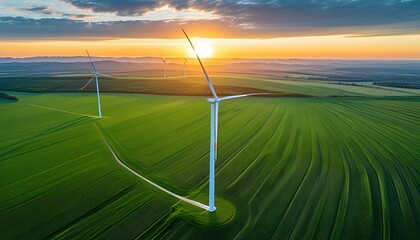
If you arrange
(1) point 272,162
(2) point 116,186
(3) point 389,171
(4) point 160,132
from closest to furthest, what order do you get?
1. (2) point 116,186
2. (3) point 389,171
3. (1) point 272,162
4. (4) point 160,132

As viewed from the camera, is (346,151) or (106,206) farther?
(346,151)

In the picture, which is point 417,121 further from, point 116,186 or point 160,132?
point 116,186

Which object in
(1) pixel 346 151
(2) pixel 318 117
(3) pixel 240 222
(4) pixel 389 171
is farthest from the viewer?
(2) pixel 318 117

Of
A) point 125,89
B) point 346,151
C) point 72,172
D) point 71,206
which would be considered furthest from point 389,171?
point 125,89

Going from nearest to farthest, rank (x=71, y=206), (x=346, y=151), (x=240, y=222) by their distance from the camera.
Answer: (x=240, y=222), (x=71, y=206), (x=346, y=151)

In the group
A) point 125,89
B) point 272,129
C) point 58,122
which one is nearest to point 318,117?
point 272,129

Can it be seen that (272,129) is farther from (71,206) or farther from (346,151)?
(71,206)
